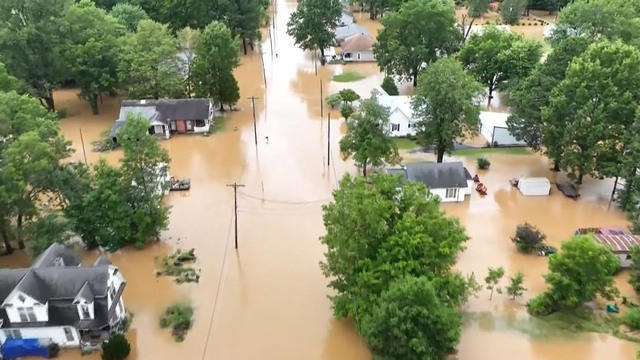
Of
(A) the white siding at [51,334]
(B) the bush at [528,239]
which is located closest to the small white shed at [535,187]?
(B) the bush at [528,239]

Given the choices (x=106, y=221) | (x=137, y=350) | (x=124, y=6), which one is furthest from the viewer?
(x=124, y=6)

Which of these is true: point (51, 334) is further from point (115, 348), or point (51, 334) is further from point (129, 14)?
point (129, 14)

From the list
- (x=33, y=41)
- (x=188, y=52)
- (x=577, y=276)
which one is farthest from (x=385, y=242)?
(x=33, y=41)

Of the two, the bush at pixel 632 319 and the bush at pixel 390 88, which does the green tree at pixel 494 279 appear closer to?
the bush at pixel 632 319

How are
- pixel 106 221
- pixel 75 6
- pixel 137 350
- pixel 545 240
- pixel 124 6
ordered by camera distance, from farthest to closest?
pixel 124 6 → pixel 75 6 → pixel 545 240 → pixel 106 221 → pixel 137 350

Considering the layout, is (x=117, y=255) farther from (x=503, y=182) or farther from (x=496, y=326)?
(x=503, y=182)

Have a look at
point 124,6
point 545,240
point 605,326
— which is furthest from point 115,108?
point 605,326

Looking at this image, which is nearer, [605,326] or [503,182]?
[605,326]
